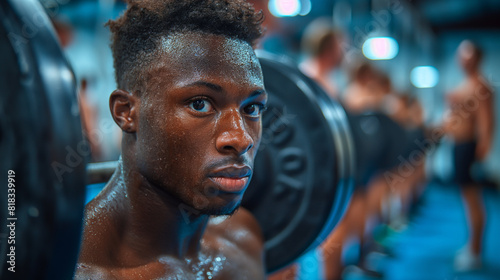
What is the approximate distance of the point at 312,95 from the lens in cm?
135

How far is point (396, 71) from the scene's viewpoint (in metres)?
8.47

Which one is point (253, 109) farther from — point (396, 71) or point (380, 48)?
point (396, 71)

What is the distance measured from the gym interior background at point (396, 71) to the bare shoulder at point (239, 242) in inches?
12.1

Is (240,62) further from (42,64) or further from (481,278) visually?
(481,278)

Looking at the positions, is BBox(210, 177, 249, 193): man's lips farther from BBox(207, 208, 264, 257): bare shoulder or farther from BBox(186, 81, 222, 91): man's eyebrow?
BBox(207, 208, 264, 257): bare shoulder

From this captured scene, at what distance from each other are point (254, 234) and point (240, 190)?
42 centimetres

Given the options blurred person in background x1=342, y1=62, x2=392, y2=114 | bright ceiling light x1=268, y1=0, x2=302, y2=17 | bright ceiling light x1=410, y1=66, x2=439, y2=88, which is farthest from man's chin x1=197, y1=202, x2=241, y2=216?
bright ceiling light x1=410, y1=66, x2=439, y2=88

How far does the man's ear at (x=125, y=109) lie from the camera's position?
0.85m

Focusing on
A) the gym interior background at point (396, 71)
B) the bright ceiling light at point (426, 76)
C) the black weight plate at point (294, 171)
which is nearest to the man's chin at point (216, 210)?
the gym interior background at point (396, 71)

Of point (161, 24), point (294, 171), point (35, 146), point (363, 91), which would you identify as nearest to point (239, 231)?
point (294, 171)

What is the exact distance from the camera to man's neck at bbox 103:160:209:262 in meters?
0.88

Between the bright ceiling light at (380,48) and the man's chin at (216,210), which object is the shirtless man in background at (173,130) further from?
the bright ceiling light at (380,48)

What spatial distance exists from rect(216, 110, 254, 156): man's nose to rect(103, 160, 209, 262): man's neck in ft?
0.52

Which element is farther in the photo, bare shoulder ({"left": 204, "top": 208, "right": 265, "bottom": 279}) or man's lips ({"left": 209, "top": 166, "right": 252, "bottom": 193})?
bare shoulder ({"left": 204, "top": 208, "right": 265, "bottom": 279})
